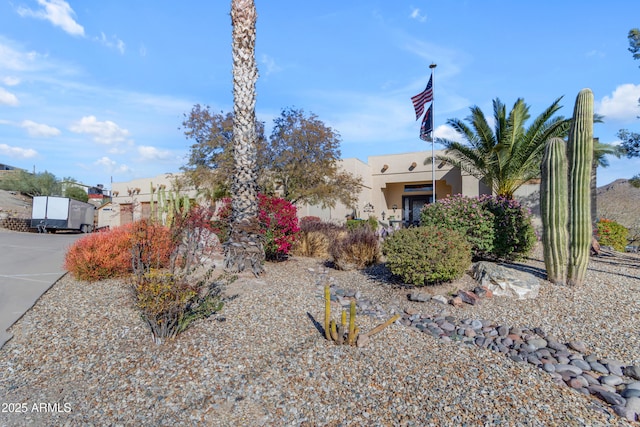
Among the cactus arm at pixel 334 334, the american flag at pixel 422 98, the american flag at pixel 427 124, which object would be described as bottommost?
the cactus arm at pixel 334 334

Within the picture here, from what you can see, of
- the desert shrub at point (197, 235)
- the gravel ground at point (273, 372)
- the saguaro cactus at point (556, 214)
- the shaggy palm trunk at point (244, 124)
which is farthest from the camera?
the shaggy palm trunk at point (244, 124)

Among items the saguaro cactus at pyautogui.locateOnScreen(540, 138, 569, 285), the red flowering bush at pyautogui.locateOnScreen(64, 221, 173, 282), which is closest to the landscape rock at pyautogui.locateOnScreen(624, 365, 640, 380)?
the saguaro cactus at pyautogui.locateOnScreen(540, 138, 569, 285)

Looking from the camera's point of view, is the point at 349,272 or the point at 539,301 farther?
the point at 349,272

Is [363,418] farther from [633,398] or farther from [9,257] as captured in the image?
[9,257]

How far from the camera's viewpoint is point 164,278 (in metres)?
4.11

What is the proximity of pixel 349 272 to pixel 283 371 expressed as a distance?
4864 mm

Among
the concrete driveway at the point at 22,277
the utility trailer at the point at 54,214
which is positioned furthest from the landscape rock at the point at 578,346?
the utility trailer at the point at 54,214

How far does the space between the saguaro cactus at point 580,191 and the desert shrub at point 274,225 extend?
578 centimetres

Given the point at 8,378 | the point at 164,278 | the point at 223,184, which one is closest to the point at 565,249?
the point at 164,278

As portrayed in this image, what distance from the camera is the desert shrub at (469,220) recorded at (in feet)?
27.7

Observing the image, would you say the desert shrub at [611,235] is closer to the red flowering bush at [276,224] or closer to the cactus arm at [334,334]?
the red flowering bush at [276,224]

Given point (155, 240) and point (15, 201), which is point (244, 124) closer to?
point (155, 240)

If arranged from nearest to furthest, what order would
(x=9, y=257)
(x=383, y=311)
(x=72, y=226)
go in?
(x=383, y=311), (x=9, y=257), (x=72, y=226)

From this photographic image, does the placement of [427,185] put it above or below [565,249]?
above
